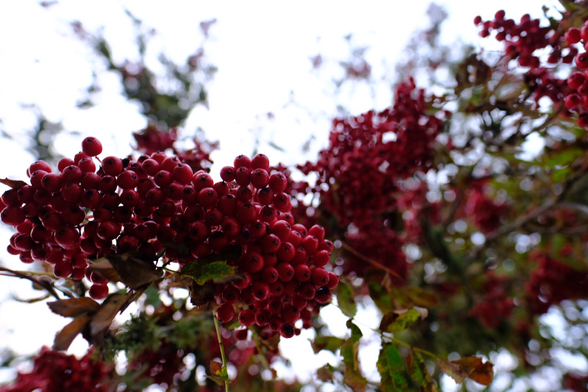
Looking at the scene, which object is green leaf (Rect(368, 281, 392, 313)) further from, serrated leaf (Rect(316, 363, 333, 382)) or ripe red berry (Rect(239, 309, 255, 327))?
ripe red berry (Rect(239, 309, 255, 327))

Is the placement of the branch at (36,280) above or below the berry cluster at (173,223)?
below

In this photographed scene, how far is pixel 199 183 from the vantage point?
955 millimetres

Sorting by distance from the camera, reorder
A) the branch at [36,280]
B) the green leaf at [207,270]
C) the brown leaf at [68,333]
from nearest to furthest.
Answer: the brown leaf at [68,333]
the green leaf at [207,270]
the branch at [36,280]

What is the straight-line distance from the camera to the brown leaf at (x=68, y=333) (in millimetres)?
738

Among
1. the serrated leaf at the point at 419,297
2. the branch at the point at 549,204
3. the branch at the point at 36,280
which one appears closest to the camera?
the branch at the point at 36,280

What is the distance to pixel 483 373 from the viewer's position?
1.15 meters

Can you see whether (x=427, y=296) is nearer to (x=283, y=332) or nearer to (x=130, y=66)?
(x=283, y=332)

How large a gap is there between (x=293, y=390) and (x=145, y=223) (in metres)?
3.47

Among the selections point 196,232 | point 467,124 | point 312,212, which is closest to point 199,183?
point 196,232

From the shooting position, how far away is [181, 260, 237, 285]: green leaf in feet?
2.76

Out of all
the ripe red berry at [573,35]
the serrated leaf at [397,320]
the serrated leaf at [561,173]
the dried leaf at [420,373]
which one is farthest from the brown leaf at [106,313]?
the serrated leaf at [561,173]

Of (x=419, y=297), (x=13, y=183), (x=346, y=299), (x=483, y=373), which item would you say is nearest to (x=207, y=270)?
(x=13, y=183)

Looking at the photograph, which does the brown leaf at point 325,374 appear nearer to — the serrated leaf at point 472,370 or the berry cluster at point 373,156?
the serrated leaf at point 472,370

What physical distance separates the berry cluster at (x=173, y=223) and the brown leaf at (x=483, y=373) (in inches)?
22.2
